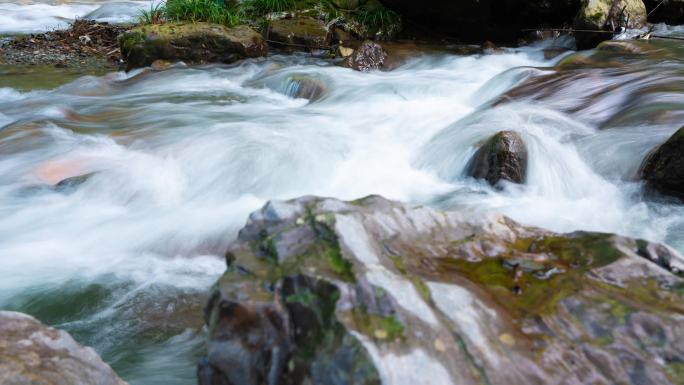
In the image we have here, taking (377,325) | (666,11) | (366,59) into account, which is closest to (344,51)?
(366,59)

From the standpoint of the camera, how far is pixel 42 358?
2049 millimetres

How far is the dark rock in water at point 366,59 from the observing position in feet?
31.1

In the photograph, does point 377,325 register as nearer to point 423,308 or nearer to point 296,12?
point 423,308

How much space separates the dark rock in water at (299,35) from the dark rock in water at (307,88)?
2442 millimetres

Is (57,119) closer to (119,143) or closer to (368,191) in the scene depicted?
(119,143)

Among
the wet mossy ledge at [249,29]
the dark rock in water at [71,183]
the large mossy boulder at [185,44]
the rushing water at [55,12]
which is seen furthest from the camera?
the rushing water at [55,12]

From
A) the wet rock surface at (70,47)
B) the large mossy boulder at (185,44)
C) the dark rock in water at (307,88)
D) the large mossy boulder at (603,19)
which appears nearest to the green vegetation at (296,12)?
the large mossy boulder at (185,44)

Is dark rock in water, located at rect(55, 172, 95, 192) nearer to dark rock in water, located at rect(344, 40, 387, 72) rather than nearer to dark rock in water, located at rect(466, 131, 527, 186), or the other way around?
dark rock in water, located at rect(466, 131, 527, 186)

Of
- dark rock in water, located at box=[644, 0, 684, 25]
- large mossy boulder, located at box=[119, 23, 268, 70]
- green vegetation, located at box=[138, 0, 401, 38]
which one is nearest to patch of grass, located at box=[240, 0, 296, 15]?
green vegetation, located at box=[138, 0, 401, 38]

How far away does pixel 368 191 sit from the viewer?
A: 530 centimetres

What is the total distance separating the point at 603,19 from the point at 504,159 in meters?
5.74

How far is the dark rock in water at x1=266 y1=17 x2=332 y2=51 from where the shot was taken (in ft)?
36.2

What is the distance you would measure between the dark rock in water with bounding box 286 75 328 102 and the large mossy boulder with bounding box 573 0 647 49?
4.13 meters

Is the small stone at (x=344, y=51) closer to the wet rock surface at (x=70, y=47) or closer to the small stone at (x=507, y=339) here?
the wet rock surface at (x=70, y=47)
